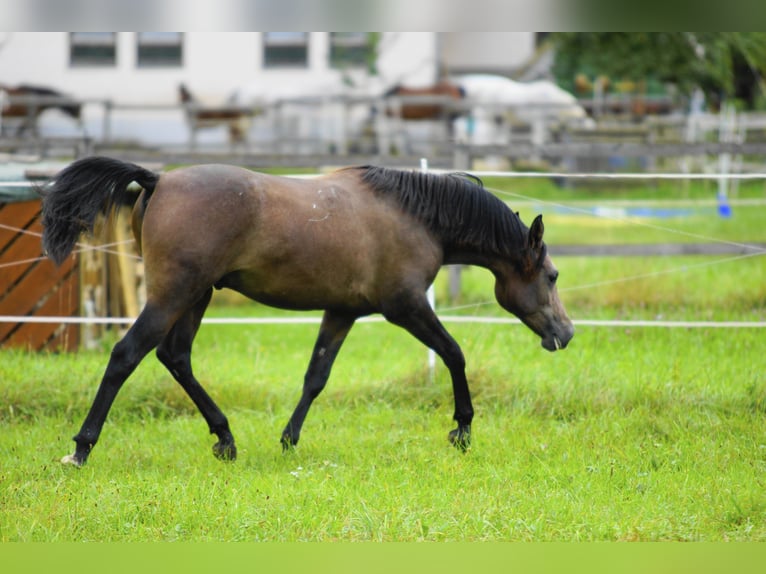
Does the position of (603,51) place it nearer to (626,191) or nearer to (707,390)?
(626,191)

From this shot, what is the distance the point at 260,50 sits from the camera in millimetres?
23375

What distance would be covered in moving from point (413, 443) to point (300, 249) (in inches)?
52.4

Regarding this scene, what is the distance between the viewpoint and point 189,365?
559cm

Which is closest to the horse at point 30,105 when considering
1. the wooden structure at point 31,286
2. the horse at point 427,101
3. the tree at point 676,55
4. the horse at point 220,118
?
the horse at point 220,118

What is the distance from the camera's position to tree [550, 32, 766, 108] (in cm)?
1579

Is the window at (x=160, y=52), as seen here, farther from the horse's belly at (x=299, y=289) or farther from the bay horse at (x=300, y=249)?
the horse's belly at (x=299, y=289)

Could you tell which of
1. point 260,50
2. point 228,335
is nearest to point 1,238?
point 228,335

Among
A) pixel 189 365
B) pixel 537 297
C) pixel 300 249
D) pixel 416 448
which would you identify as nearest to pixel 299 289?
pixel 300 249

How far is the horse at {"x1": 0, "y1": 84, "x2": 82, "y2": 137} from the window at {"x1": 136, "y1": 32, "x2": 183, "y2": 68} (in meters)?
1.85

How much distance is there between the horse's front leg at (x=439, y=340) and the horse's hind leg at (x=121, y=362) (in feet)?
3.94

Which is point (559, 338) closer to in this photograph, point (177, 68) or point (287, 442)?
point (287, 442)

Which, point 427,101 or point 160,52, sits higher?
point 160,52

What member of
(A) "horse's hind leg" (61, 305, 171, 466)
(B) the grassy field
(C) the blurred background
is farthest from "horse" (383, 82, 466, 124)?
(A) "horse's hind leg" (61, 305, 171, 466)

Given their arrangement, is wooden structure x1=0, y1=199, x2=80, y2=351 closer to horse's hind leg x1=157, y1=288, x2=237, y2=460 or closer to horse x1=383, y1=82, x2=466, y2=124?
horse's hind leg x1=157, y1=288, x2=237, y2=460
